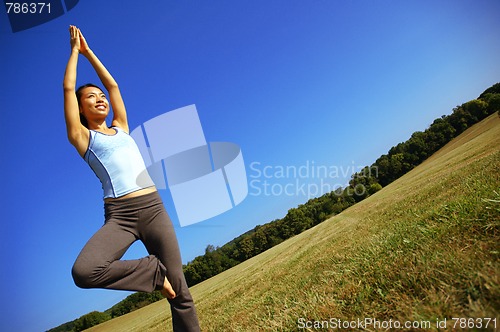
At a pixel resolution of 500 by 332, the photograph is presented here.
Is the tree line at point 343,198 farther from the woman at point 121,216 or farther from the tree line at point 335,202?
the woman at point 121,216

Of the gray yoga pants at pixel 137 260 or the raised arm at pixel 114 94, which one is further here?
the raised arm at pixel 114 94

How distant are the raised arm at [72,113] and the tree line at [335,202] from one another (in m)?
74.9

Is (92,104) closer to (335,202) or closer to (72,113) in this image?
(72,113)

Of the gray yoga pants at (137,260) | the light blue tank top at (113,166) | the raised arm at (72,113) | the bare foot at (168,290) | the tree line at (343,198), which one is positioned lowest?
the tree line at (343,198)

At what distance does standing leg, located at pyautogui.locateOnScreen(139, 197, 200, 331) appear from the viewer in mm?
3139

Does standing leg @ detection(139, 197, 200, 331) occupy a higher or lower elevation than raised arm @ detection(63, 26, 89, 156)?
lower

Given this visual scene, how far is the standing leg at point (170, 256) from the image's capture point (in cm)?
314

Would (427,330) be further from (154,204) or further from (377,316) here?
(154,204)

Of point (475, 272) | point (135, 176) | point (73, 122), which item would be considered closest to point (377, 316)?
point (475, 272)

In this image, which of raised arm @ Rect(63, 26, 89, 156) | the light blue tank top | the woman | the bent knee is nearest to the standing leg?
the woman

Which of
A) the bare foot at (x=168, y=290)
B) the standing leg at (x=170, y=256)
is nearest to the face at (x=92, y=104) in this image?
the standing leg at (x=170, y=256)

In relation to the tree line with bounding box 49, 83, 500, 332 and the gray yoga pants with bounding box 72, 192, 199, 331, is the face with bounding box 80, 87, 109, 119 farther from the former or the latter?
the tree line with bounding box 49, 83, 500, 332

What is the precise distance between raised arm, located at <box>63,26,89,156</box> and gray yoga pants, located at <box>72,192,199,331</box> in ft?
2.64

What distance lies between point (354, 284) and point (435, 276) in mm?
661
